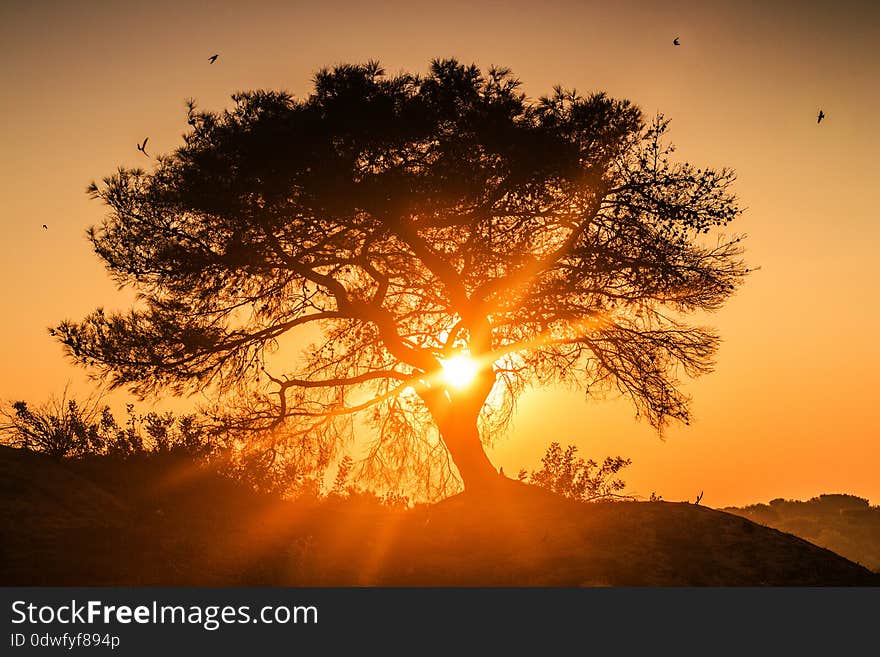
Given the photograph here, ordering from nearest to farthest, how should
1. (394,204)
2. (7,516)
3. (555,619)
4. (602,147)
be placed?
1. (555,619)
2. (7,516)
3. (394,204)
4. (602,147)

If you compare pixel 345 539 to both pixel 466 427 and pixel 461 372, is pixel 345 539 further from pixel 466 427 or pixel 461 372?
pixel 461 372

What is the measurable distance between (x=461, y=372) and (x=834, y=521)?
176 ft

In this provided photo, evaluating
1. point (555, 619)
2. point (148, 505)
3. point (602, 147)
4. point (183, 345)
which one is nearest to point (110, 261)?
point (183, 345)

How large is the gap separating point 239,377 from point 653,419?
10.1 m

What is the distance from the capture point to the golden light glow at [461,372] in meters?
21.1

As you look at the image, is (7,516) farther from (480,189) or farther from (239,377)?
(480,189)

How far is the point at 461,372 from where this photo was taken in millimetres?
21094

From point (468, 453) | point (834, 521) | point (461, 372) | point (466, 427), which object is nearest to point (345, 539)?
point (468, 453)

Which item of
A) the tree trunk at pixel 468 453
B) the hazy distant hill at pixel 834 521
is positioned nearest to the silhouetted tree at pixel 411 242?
the tree trunk at pixel 468 453

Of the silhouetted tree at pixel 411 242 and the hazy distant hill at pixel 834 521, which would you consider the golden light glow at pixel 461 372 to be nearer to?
the silhouetted tree at pixel 411 242

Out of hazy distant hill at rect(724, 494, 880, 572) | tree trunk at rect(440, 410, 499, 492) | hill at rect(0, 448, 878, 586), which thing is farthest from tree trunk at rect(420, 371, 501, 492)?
hazy distant hill at rect(724, 494, 880, 572)

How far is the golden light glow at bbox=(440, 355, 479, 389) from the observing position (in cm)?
2108

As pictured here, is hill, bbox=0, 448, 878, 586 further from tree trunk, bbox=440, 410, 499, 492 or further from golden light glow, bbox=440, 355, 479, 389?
golden light glow, bbox=440, 355, 479, 389

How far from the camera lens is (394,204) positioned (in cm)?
1883
